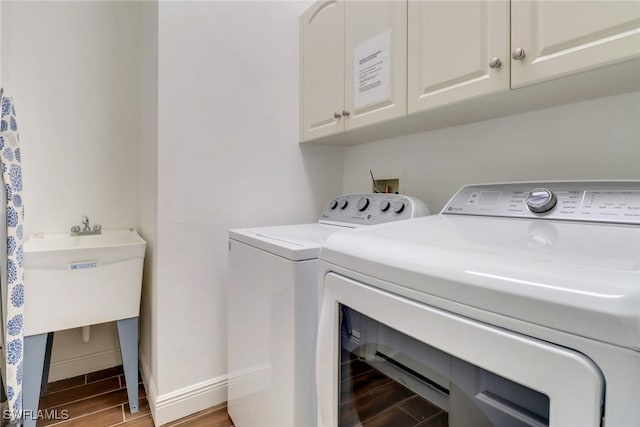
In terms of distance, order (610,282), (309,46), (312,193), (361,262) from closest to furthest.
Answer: (610,282) < (361,262) < (309,46) < (312,193)

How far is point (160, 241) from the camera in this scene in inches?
55.2

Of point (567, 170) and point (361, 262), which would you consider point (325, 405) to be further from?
point (567, 170)

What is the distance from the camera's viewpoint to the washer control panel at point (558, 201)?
76cm

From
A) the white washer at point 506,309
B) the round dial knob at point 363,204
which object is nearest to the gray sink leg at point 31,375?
the white washer at point 506,309

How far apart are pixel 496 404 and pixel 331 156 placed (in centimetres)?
155

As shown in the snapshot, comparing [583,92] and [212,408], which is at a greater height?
[583,92]

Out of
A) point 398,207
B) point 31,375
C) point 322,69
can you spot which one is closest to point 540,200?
point 398,207

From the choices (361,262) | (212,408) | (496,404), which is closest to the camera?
(496,404)

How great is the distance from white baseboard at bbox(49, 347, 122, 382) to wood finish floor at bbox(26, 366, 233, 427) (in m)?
0.04

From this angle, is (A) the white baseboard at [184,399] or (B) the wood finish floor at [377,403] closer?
(B) the wood finish floor at [377,403]

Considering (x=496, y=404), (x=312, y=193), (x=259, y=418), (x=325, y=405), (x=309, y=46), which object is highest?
(x=309, y=46)

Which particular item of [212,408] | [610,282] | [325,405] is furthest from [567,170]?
[212,408]

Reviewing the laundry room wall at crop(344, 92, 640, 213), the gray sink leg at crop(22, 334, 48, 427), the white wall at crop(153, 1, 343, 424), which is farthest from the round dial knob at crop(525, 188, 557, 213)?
the gray sink leg at crop(22, 334, 48, 427)

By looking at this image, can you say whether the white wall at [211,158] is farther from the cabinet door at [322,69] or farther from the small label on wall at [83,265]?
the small label on wall at [83,265]
